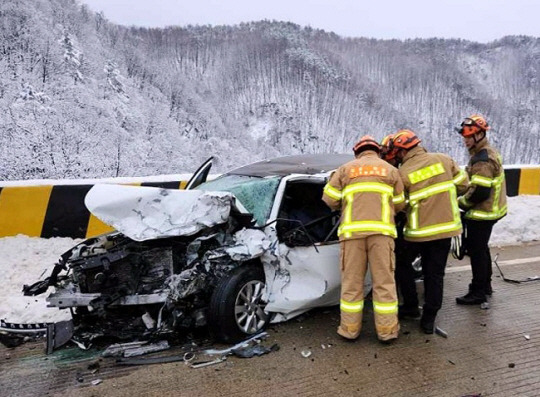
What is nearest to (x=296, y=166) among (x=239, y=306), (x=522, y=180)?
(x=239, y=306)

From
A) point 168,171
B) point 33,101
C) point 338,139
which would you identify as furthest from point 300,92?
point 33,101

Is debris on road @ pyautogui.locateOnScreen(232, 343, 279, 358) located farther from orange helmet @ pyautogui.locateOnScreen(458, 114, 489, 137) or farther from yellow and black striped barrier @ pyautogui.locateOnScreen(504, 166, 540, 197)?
yellow and black striped barrier @ pyautogui.locateOnScreen(504, 166, 540, 197)

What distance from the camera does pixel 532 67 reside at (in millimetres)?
38281

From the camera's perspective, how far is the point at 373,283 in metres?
3.87

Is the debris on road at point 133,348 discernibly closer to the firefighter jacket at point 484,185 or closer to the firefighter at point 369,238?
the firefighter at point 369,238

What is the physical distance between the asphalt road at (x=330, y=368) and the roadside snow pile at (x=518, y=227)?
132 inches

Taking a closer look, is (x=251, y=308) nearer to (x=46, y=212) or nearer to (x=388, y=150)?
(x=388, y=150)

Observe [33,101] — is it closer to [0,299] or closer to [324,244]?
[0,299]

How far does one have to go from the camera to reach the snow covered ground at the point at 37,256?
14.7 feet

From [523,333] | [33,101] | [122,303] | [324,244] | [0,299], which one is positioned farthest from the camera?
[33,101]

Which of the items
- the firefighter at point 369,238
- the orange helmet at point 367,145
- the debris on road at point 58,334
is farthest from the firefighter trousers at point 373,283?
the debris on road at point 58,334

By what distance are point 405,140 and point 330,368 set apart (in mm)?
2019

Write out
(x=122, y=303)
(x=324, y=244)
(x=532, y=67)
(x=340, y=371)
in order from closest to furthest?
(x=340, y=371)
(x=122, y=303)
(x=324, y=244)
(x=532, y=67)

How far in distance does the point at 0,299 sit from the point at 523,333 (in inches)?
186
